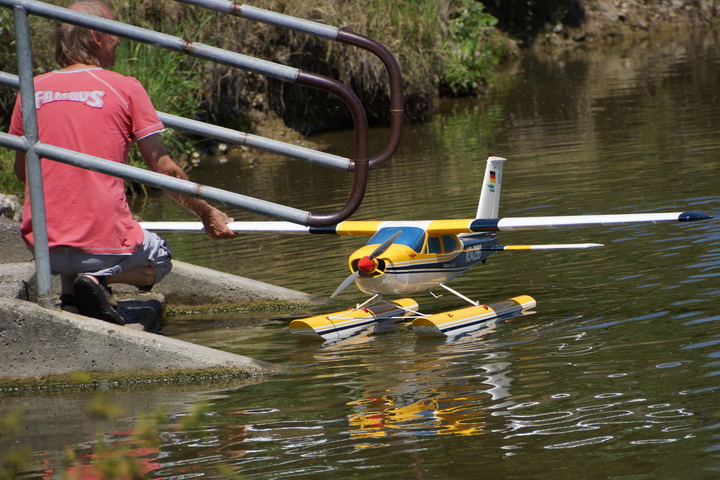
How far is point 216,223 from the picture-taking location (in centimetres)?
647

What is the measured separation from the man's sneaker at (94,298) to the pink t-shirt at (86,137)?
0.91 feet

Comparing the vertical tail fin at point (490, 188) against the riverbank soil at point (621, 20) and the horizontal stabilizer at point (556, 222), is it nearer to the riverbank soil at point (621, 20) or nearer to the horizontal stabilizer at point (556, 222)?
the horizontal stabilizer at point (556, 222)

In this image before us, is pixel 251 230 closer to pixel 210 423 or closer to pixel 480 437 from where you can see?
pixel 210 423

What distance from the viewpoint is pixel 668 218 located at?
319 inches

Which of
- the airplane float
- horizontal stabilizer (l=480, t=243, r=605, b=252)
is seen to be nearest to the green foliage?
horizontal stabilizer (l=480, t=243, r=605, b=252)

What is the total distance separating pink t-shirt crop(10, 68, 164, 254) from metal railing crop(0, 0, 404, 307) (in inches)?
10.0

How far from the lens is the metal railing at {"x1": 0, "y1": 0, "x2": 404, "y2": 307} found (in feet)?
17.3

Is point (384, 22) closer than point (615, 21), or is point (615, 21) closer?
point (384, 22)

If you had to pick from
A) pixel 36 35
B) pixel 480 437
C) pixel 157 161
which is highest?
pixel 36 35

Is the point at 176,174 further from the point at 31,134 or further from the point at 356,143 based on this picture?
Answer: the point at 356,143

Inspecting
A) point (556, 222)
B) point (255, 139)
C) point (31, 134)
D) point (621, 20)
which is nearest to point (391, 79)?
point (255, 139)

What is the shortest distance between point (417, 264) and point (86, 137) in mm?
3799

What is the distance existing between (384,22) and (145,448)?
21.0 m

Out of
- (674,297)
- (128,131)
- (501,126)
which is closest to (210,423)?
(128,131)
